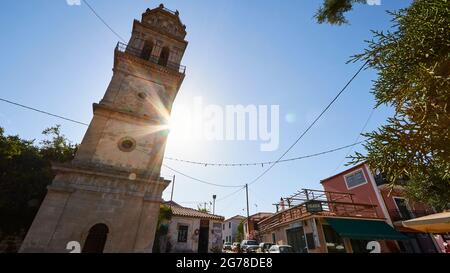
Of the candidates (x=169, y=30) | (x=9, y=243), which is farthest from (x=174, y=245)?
(x=169, y=30)

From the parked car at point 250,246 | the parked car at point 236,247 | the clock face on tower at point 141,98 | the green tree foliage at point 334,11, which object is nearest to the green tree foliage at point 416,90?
the green tree foliage at point 334,11

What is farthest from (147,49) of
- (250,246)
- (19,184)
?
(250,246)

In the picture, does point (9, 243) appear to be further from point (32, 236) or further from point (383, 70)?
point (383, 70)

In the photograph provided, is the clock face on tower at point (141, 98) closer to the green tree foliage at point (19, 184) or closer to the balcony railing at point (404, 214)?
the green tree foliage at point (19, 184)

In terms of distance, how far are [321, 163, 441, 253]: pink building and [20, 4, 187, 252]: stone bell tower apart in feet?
56.6

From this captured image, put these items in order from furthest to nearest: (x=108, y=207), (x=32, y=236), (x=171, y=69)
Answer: (x=171, y=69)
(x=108, y=207)
(x=32, y=236)

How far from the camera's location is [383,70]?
5.59 m

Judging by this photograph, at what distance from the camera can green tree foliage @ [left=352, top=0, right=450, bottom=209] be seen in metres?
4.04

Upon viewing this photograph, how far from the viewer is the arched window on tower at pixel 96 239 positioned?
8.89 metres

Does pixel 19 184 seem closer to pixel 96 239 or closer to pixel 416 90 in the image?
pixel 96 239

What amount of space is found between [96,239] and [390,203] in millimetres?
22208

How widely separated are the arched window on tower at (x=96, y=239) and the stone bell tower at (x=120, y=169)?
0.13ft

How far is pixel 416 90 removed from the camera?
13.4 feet
